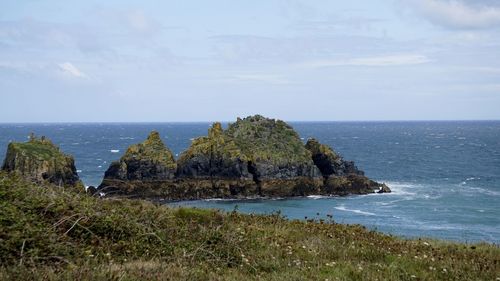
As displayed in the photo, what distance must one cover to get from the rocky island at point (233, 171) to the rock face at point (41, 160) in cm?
749

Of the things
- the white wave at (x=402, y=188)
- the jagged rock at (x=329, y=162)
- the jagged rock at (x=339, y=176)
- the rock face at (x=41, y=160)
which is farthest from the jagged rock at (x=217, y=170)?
the white wave at (x=402, y=188)

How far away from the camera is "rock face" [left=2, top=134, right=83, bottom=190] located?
57312mm

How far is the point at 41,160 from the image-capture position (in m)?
58.9

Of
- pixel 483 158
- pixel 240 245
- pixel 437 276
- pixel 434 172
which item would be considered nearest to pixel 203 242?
pixel 240 245

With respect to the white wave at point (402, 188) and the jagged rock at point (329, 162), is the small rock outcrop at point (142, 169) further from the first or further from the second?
the white wave at point (402, 188)

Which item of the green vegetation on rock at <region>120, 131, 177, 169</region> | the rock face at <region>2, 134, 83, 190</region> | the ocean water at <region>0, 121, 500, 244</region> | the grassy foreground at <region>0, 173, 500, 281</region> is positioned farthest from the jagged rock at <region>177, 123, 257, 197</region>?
the grassy foreground at <region>0, 173, 500, 281</region>

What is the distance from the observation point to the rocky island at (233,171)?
2756 inches

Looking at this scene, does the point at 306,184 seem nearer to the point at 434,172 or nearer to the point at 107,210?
the point at 434,172

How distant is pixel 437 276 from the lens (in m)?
8.83

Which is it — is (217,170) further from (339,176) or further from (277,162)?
(339,176)

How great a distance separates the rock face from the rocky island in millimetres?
7492

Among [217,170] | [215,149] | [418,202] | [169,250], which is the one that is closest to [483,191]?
[418,202]

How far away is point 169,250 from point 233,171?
63381 mm

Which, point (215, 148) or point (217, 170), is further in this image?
point (215, 148)
